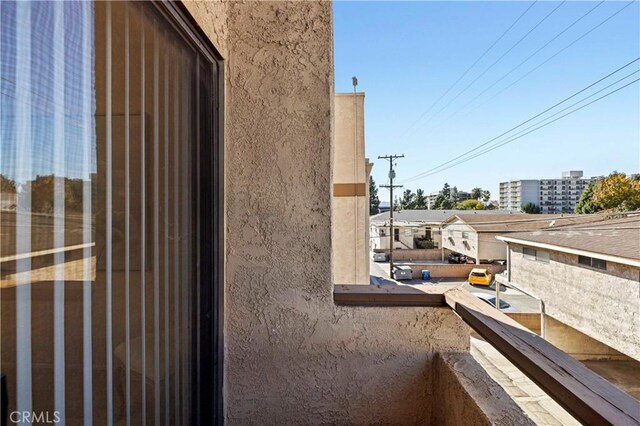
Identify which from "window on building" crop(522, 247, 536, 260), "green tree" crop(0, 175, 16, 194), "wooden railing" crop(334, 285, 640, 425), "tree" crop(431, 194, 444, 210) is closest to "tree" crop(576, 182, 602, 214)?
"window on building" crop(522, 247, 536, 260)

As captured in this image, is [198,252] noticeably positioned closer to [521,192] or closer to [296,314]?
[296,314]

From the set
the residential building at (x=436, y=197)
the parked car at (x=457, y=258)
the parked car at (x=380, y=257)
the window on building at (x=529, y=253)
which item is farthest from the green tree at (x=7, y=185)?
the residential building at (x=436, y=197)

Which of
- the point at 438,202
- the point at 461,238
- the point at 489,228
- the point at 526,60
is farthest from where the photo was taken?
the point at 438,202

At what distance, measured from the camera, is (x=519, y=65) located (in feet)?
21.7

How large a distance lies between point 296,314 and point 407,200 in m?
35.6

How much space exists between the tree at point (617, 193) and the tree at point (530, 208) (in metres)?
1.83

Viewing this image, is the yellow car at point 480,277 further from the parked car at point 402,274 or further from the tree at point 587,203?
the tree at point 587,203

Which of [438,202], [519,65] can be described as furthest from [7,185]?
[438,202]

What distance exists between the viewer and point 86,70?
0.72 m

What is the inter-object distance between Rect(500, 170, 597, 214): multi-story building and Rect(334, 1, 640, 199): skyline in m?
0.13

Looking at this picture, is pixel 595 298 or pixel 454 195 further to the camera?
pixel 454 195

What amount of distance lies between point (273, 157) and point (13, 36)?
101cm

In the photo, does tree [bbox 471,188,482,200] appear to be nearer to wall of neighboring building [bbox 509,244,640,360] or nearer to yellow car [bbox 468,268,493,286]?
yellow car [bbox 468,268,493,286]

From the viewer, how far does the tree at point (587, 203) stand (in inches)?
107
